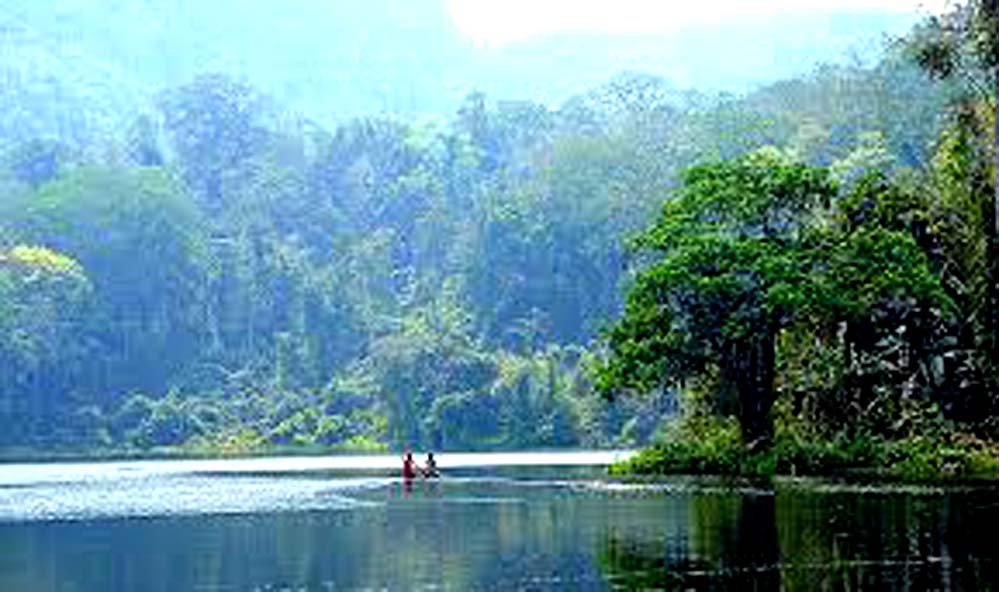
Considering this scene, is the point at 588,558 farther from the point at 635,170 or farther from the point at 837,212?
the point at 635,170

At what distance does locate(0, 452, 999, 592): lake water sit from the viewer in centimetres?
2666

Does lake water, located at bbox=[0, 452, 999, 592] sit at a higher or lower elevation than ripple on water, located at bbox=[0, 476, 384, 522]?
lower

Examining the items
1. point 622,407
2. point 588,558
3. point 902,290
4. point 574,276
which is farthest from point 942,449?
point 574,276

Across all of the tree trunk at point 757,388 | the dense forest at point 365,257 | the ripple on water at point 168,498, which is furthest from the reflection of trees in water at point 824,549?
the dense forest at point 365,257

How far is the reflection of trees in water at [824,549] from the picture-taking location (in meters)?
24.9

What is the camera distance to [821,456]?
54625 mm

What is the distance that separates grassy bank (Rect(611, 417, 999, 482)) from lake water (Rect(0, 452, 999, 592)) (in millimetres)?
2652

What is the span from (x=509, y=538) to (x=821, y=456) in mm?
22012

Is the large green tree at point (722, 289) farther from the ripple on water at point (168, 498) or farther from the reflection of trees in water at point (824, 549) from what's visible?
the reflection of trees in water at point (824, 549)

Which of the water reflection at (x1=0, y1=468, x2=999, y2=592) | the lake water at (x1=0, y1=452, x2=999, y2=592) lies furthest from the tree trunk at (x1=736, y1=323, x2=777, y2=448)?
the water reflection at (x1=0, y1=468, x2=999, y2=592)

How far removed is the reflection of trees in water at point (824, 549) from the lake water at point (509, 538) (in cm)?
5

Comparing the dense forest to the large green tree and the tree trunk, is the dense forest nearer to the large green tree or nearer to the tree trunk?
the large green tree

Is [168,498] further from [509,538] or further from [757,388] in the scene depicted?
[509,538]

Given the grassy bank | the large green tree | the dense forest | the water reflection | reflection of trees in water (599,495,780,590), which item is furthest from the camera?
the dense forest
